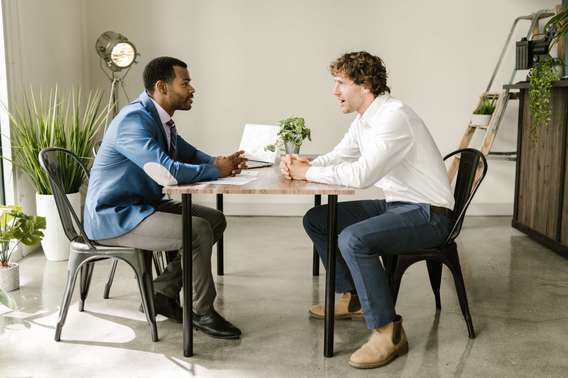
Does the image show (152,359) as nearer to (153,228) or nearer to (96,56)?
(153,228)

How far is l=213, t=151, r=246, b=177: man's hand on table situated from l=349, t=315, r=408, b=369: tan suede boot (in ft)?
3.02

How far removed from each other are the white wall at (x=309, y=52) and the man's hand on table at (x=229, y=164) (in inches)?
115

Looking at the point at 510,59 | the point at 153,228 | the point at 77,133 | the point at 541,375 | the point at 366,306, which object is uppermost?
the point at 510,59

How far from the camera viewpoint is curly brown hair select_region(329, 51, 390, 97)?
9.62 ft

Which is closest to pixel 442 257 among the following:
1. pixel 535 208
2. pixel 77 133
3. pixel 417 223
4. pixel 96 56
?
pixel 417 223

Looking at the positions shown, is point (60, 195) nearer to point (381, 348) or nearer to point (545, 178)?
point (381, 348)

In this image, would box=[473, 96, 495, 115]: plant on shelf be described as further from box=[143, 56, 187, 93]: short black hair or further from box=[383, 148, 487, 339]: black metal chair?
box=[143, 56, 187, 93]: short black hair

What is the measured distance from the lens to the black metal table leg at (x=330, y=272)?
274 centimetres

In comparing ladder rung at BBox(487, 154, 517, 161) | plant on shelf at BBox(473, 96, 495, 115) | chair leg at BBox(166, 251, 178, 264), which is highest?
plant on shelf at BBox(473, 96, 495, 115)

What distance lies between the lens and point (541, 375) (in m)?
2.70

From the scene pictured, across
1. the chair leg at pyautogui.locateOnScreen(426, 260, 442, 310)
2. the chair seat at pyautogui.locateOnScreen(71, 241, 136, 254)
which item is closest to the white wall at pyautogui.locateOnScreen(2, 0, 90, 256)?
the chair seat at pyautogui.locateOnScreen(71, 241, 136, 254)

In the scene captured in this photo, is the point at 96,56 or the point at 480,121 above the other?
the point at 96,56

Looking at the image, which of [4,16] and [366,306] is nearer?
[366,306]

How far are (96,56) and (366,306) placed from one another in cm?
403
